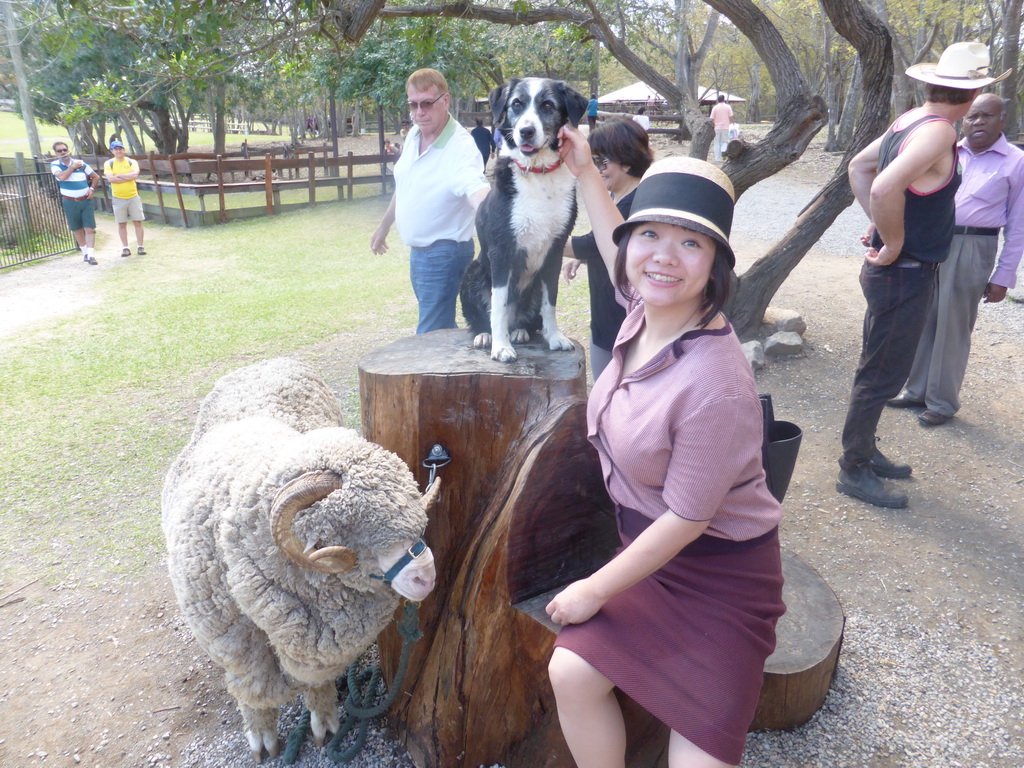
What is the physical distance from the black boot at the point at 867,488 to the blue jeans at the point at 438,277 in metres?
2.87

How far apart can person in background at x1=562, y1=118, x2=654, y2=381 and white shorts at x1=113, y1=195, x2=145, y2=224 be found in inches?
489

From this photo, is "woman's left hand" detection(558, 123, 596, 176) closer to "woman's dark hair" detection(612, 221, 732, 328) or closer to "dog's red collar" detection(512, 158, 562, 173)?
"dog's red collar" detection(512, 158, 562, 173)

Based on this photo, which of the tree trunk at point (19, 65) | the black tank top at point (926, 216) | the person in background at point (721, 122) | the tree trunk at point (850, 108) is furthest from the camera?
the tree trunk at point (850, 108)

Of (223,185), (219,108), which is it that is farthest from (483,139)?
(219,108)

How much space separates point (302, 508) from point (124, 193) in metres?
13.2

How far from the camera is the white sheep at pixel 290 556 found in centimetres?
204

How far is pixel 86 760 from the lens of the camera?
265 centimetres

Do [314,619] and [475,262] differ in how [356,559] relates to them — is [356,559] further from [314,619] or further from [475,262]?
[475,262]

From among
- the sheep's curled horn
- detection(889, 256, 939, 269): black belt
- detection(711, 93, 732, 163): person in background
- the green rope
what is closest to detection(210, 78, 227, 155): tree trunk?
detection(711, 93, 732, 163): person in background

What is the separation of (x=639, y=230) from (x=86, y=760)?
9.71ft

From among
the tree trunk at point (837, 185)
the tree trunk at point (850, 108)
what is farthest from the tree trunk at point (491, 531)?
the tree trunk at point (850, 108)

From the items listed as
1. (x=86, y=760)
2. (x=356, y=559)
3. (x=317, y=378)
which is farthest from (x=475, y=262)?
(x=86, y=760)

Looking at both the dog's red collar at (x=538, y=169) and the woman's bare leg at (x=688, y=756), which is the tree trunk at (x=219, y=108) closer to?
the dog's red collar at (x=538, y=169)

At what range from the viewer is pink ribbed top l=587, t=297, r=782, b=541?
1704 millimetres
